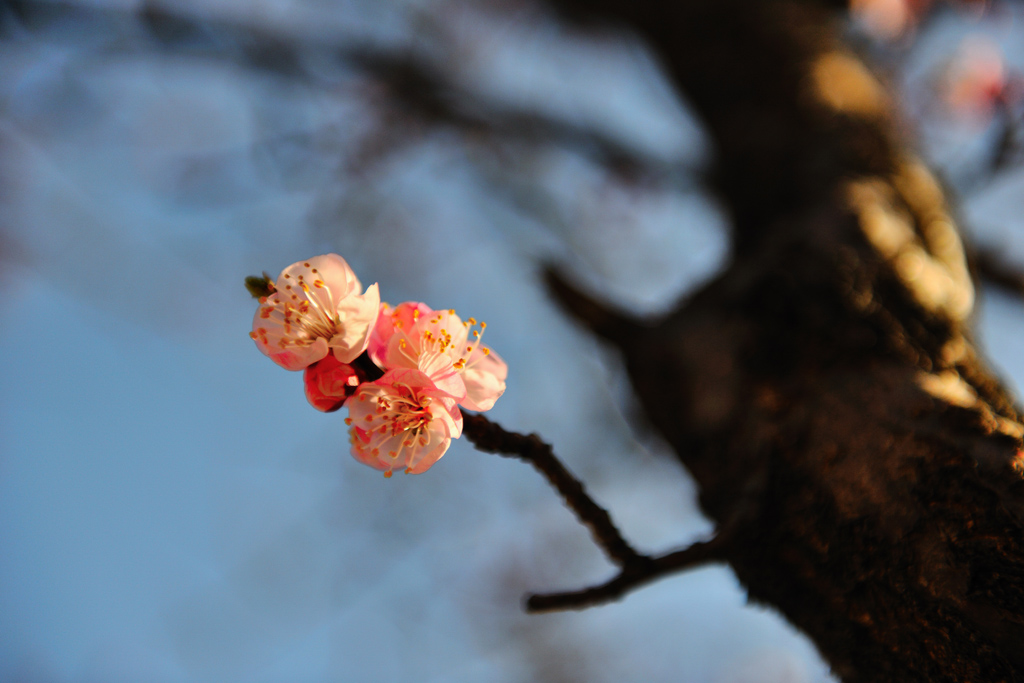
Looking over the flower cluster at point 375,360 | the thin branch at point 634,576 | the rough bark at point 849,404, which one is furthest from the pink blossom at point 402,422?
the rough bark at point 849,404

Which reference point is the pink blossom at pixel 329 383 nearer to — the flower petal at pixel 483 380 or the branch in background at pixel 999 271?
the flower petal at pixel 483 380

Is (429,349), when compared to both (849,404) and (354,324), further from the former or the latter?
(849,404)

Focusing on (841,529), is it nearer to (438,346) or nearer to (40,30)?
(438,346)

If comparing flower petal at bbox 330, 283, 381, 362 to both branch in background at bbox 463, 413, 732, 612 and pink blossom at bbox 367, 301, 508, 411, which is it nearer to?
pink blossom at bbox 367, 301, 508, 411

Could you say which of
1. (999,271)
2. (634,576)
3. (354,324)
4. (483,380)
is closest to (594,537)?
(634,576)

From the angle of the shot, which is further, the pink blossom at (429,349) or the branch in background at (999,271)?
the branch in background at (999,271)

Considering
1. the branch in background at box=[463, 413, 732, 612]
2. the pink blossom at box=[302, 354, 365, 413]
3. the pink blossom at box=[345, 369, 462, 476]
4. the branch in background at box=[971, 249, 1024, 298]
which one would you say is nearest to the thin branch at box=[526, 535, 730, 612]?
the branch in background at box=[463, 413, 732, 612]
